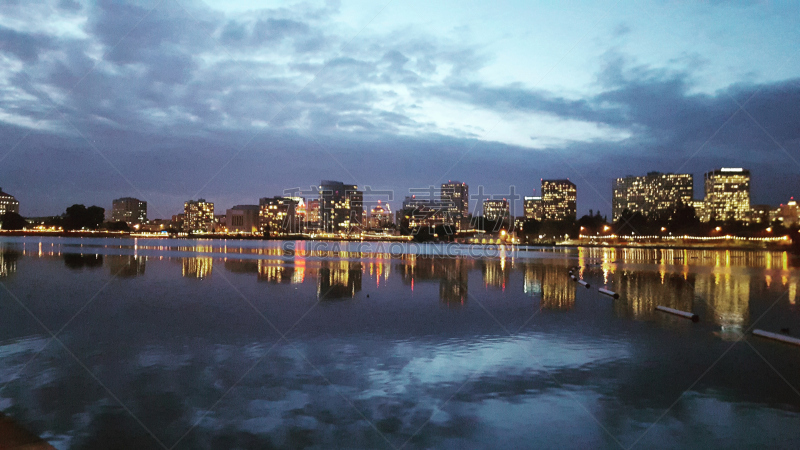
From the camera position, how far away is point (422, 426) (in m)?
7.15

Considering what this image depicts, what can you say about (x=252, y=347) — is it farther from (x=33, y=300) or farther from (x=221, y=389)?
(x=33, y=300)

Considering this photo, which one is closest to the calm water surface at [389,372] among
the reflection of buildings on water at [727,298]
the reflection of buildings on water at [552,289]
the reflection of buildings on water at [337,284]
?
the reflection of buildings on water at [727,298]

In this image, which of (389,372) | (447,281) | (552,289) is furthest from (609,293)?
(389,372)

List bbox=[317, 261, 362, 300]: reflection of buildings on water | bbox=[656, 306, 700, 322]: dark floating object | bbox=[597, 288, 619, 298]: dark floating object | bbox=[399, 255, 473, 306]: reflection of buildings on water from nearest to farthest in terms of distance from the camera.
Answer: bbox=[656, 306, 700, 322]: dark floating object, bbox=[399, 255, 473, 306]: reflection of buildings on water, bbox=[317, 261, 362, 300]: reflection of buildings on water, bbox=[597, 288, 619, 298]: dark floating object

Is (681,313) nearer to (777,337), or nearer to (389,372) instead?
(777,337)

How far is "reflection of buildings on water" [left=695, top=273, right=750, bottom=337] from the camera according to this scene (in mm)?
15379

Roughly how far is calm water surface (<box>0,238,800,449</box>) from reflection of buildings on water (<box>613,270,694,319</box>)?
27cm

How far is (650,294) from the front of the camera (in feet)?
72.8

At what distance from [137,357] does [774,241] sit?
418ft

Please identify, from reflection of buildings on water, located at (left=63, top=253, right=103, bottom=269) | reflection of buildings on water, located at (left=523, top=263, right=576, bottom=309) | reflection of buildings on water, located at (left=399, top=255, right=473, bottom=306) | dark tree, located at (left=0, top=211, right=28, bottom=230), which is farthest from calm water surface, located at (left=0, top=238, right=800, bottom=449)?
dark tree, located at (left=0, top=211, right=28, bottom=230)

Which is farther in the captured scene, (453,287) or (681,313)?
(453,287)

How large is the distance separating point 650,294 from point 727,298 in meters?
2.69

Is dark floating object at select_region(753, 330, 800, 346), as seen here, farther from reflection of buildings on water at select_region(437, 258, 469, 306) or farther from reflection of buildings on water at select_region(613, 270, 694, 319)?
reflection of buildings on water at select_region(437, 258, 469, 306)

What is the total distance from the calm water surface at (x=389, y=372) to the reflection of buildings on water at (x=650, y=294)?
272mm
